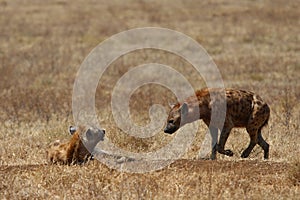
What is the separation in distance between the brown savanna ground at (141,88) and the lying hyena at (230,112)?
1.35ft

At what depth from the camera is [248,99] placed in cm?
962

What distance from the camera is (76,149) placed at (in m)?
9.27

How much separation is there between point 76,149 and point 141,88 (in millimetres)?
7950

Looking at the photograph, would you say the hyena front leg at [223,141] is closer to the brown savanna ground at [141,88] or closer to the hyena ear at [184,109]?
the brown savanna ground at [141,88]

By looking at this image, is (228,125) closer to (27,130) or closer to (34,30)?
(27,130)

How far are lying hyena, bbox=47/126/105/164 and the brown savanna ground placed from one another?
35cm

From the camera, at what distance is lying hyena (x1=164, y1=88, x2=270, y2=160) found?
9.54 meters

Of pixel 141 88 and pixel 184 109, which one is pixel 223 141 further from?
pixel 141 88

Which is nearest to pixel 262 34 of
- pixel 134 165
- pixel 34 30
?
pixel 34 30

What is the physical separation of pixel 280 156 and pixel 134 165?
2495 millimetres

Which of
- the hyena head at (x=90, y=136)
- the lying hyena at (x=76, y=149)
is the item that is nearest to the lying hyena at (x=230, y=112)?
the hyena head at (x=90, y=136)

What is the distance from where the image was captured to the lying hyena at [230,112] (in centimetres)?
954

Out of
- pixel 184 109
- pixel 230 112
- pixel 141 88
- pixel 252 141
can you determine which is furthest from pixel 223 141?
pixel 141 88

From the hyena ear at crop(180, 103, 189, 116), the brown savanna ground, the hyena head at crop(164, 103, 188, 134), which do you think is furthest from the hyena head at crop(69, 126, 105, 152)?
the hyena ear at crop(180, 103, 189, 116)
